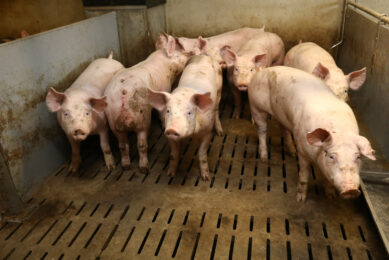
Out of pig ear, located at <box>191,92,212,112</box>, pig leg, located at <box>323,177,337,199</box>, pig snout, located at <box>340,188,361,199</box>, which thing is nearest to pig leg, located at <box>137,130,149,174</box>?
pig ear, located at <box>191,92,212,112</box>

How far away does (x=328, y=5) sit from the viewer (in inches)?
222

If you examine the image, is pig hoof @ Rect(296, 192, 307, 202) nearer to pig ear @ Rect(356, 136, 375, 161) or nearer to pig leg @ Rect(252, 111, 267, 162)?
pig leg @ Rect(252, 111, 267, 162)

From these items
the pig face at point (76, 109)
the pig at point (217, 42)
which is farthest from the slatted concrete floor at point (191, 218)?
the pig at point (217, 42)

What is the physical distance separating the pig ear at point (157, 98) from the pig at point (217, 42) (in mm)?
1854

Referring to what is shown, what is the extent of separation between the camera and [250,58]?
4461 millimetres

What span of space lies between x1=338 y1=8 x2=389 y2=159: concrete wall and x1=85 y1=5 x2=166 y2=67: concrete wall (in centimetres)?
308

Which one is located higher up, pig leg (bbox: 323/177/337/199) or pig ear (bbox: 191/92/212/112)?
pig ear (bbox: 191/92/212/112)

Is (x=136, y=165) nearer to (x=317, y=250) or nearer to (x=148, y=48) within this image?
(x=317, y=250)

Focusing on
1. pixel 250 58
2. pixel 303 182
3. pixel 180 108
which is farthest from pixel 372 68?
pixel 180 108

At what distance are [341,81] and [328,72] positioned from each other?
0.17 m

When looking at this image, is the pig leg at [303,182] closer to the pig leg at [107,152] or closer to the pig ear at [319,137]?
the pig ear at [319,137]

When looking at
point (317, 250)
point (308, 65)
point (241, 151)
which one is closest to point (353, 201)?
point (317, 250)

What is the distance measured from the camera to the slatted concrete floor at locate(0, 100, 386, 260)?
274 centimetres

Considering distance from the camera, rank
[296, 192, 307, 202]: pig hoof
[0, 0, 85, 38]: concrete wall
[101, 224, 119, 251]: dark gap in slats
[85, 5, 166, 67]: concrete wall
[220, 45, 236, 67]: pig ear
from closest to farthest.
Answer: [101, 224, 119, 251]: dark gap in slats
[296, 192, 307, 202]: pig hoof
[220, 45, 236, 67]: pig ear
[85, 5, 166, 67]: concrete wall
[0, 0, 85, 38]: concrete wall
